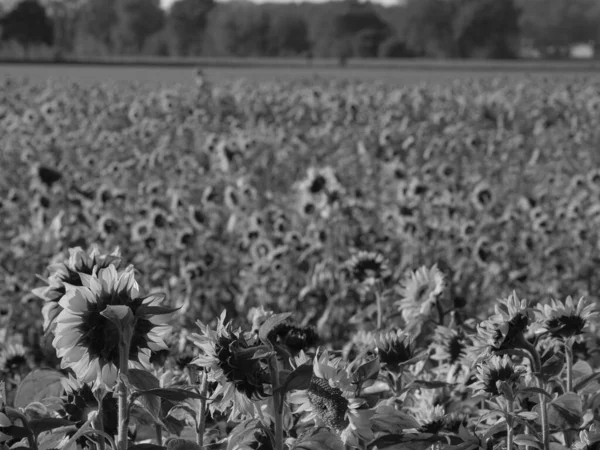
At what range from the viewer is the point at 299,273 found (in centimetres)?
557

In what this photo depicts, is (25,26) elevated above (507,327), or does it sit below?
below

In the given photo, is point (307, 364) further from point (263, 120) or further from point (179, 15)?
point (179, 15)

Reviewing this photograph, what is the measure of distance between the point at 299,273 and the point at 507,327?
3.75m

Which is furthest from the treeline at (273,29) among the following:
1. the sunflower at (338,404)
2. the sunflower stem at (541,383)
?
the sunflower at (338,404)

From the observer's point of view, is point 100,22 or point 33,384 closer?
point 33,384

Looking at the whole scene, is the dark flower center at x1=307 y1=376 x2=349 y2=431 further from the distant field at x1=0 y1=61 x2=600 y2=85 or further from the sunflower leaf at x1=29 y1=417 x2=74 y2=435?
the distant field at x1=0 y1=61 x2=600 y2=85

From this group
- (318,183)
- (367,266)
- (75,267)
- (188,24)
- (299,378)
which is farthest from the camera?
(188,24)

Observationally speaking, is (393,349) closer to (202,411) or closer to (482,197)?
(202,411)

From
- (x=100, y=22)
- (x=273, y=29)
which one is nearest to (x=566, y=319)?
(x=273, y=29)

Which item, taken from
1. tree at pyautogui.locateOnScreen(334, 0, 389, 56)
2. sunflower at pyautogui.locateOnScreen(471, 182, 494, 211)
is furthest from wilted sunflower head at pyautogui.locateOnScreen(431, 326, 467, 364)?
tree at pyautogui.locateOnScreen(334, 0, 389, 56)

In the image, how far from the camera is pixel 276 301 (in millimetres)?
5523

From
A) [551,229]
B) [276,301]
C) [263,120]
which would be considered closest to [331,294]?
[276,301]

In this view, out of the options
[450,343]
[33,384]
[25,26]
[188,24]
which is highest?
[33,384]

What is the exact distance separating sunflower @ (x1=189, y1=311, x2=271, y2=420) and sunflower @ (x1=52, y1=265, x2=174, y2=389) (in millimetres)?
126
